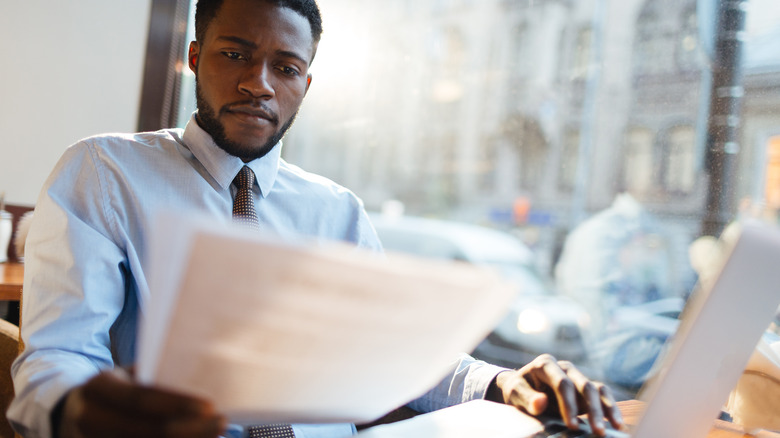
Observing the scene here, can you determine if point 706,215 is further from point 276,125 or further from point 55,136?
point 55,136

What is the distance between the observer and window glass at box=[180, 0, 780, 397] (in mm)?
2115

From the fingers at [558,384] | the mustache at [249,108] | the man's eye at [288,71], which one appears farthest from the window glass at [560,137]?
the fingers at [558,384]

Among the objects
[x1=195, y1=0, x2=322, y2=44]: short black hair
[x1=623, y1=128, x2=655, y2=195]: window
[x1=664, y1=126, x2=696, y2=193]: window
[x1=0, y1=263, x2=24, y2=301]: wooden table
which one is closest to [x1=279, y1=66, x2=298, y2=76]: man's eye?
[x1=195, y1=0, x2=322, y2=44]: short black hair

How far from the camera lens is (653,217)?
3.72 meters

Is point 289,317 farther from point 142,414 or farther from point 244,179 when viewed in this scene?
point 244,179

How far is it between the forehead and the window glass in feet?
0.66

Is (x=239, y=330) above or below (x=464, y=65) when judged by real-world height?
below

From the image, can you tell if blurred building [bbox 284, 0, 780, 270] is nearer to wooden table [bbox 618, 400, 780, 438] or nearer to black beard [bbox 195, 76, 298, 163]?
wooden table [bbox 618, 400, 780, 438]

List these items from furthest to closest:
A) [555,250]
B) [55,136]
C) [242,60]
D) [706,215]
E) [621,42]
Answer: [555,250], [621,42], [55,136], [706,215], [242,60]

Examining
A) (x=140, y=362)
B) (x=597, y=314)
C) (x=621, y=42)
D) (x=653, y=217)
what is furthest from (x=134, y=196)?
(x=621, y=42)

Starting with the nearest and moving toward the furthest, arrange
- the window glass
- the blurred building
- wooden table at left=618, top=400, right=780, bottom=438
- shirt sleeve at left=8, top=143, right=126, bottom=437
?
shirt sleeve at left=8, top=143, right=126, bottom=437, wooden table at left=618, top=400, right=780, bottom=438, the window glass, the blurred building

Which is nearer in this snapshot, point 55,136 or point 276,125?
point 276,125

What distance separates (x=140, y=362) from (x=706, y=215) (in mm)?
1967

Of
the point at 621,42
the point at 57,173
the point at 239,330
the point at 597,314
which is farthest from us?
the point at 621,42
